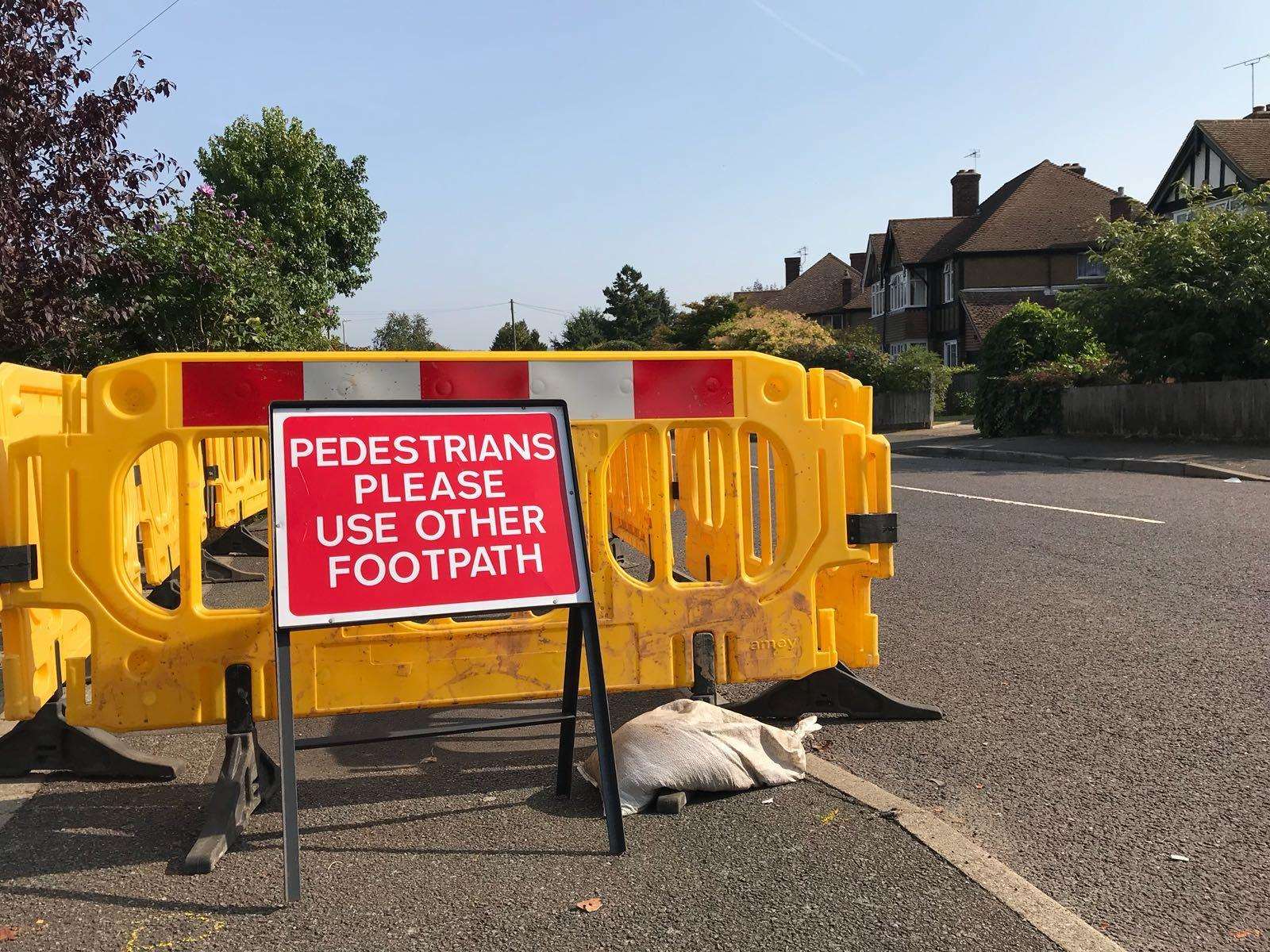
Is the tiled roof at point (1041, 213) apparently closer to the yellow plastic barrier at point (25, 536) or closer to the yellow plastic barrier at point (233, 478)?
the yellow plastic barrier at point (233, 478)

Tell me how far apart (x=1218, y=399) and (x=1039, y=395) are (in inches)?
247

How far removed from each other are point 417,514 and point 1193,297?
68.7 feet

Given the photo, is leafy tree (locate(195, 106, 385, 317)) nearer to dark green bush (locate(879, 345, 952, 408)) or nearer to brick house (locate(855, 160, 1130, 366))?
dark green bush (locate(879, 345, 952, 408))

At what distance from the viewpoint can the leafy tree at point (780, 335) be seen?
42844 mm

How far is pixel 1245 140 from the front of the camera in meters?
38.8

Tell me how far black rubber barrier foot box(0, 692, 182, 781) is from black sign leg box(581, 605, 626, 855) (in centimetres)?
170

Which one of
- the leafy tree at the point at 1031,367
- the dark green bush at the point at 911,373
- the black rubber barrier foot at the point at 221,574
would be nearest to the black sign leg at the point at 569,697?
the black rubber barrier foot at the point at 221,574

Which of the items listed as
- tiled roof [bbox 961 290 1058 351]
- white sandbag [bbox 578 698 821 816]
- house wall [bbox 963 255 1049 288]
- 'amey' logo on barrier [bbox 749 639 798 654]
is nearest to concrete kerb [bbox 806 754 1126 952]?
white sandbag [bbox 578 698 821 816]

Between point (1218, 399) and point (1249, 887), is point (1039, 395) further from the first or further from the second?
point (1249, 887)

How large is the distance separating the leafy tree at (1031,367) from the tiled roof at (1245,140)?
35.6 feet

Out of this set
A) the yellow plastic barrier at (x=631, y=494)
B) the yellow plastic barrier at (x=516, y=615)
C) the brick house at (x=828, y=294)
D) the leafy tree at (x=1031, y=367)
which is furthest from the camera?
the brick house at (x=828, y=294)

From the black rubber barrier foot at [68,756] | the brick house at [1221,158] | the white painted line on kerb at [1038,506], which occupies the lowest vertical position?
the black rubber barrier foot at [68,756]

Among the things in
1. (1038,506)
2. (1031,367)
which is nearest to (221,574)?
(1038,506)

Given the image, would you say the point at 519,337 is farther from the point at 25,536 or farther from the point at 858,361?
the point at 25,536
